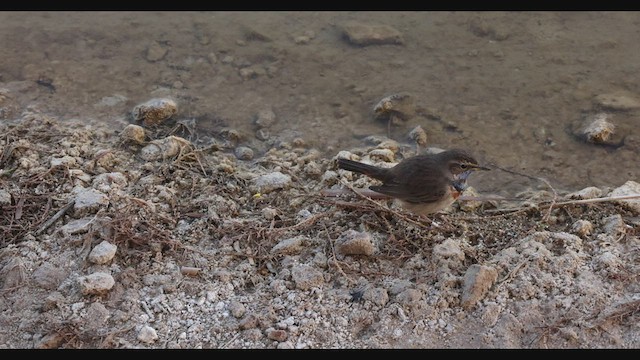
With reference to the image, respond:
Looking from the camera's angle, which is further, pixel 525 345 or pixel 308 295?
pixel 308 295

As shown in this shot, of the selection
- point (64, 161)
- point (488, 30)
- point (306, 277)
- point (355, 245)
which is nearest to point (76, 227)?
point (64, 161)

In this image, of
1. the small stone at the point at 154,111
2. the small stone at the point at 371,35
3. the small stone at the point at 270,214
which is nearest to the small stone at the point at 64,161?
the small stone at the point at 154,111

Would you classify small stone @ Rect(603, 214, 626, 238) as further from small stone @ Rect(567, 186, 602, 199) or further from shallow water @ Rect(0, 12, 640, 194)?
shallow water @ Rect(0, 12, 640, 194)

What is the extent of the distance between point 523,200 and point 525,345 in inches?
64.6

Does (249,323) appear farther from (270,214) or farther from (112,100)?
(112,100)

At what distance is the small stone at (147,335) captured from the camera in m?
4.02

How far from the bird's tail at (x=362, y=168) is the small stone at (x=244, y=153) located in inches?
39.5

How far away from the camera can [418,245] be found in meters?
4.85

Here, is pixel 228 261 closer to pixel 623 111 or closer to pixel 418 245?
pixel 418 245

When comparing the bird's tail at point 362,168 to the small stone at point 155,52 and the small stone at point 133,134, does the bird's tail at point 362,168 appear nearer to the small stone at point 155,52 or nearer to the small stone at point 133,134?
the small stone at point 133,134

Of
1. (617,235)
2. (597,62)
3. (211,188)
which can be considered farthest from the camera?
(597,62)

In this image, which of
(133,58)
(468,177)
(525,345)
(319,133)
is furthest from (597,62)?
(133,58)

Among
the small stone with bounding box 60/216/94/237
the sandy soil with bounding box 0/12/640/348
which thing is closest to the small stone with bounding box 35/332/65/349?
the sandy soil with bounding box 0/12/640/348

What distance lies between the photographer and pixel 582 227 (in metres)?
4.84
